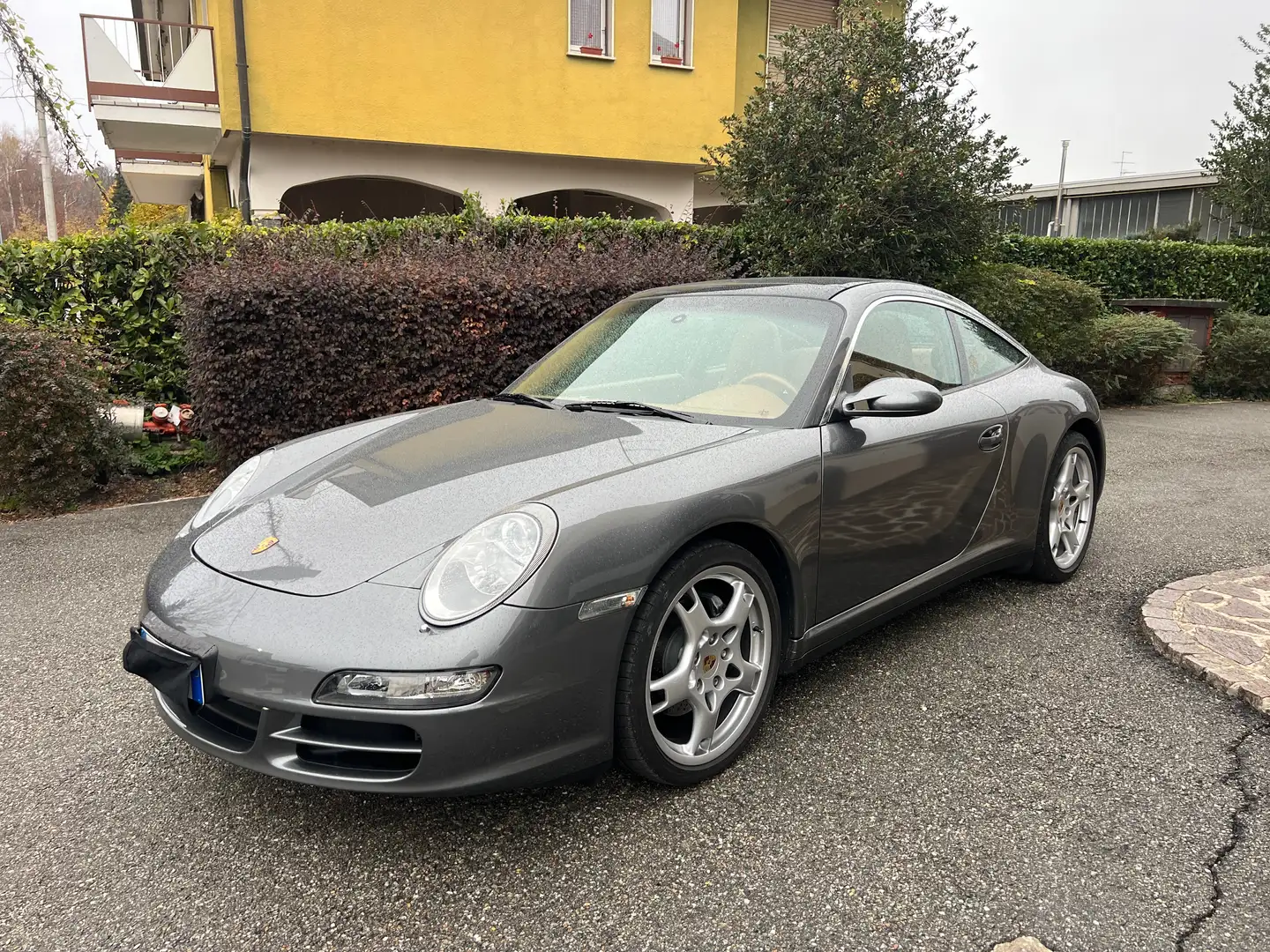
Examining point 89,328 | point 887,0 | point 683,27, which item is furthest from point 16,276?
point 683,27

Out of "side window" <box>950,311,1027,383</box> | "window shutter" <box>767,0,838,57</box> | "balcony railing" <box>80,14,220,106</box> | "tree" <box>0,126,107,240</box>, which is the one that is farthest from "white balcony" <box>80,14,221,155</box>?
"tree" <box>0,126,107,240</box>

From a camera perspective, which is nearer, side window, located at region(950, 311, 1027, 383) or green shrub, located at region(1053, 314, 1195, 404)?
side window, located at region(950, 311, 1027, 383)

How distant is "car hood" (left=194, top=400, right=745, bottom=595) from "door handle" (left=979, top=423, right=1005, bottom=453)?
1236 millimetres

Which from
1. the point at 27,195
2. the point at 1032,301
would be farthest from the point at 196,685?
the point at 27,195

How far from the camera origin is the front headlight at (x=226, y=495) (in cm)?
281

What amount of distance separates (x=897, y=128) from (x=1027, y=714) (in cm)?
668

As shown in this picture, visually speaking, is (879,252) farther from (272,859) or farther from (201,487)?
(272,859)

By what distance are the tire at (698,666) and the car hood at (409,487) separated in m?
0.36

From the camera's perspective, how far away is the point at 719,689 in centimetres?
257

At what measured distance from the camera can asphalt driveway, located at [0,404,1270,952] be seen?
6.61ft

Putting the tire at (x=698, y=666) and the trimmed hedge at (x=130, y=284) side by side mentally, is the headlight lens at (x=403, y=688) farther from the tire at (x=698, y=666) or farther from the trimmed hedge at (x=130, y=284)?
the trimmed hedge at (x=130, y=284)

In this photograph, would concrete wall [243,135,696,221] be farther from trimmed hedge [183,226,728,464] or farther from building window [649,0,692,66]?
trimmed hedge [183,226,728,464]

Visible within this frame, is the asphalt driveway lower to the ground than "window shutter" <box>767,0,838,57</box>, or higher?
lower

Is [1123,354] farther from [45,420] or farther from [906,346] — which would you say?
[45,420]
